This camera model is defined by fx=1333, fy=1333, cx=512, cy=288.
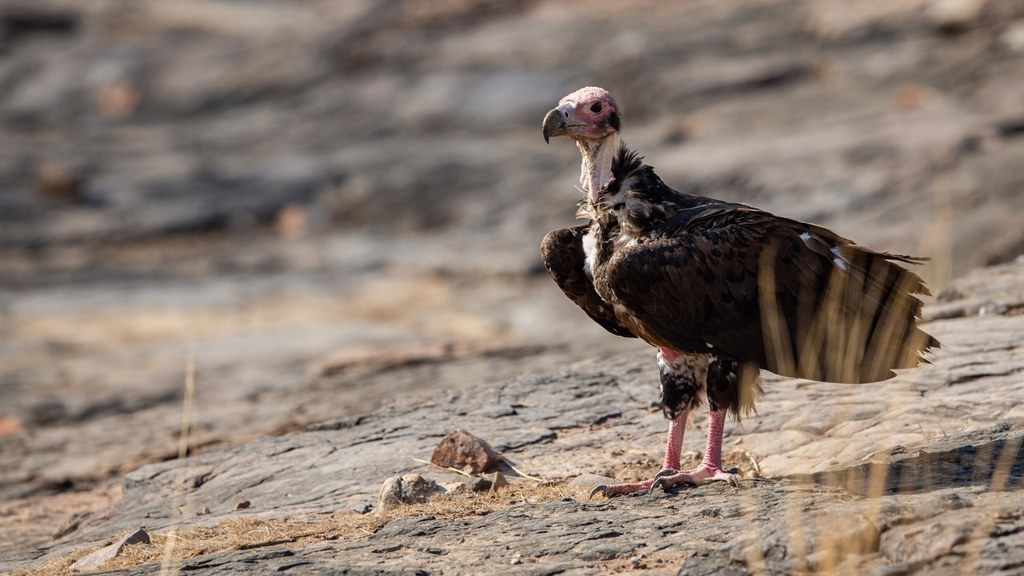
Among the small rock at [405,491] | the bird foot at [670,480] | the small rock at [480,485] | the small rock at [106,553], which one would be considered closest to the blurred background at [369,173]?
the small rock at [106,553]

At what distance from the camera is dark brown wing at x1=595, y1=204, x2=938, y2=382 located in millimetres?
6266

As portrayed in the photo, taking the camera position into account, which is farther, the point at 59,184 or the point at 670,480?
the point at 59,184

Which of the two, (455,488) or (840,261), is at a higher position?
(840,261)

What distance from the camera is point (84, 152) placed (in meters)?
23.8

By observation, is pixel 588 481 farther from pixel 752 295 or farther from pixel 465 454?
pixel 752 295

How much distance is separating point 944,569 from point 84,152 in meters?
21.5

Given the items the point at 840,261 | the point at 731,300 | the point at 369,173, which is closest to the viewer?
the point at 731,300

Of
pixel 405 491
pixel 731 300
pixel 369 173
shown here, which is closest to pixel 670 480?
pixel 731 300

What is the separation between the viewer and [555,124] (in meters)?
6.71

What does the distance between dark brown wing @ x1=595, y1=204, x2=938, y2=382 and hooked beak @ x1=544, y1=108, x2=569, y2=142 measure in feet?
2.45

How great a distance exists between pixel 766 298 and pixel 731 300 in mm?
164

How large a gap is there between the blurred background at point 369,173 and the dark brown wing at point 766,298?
4.13 metres

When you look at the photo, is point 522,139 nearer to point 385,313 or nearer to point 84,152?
point 385,313

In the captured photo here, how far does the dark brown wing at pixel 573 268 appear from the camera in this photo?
679cm
